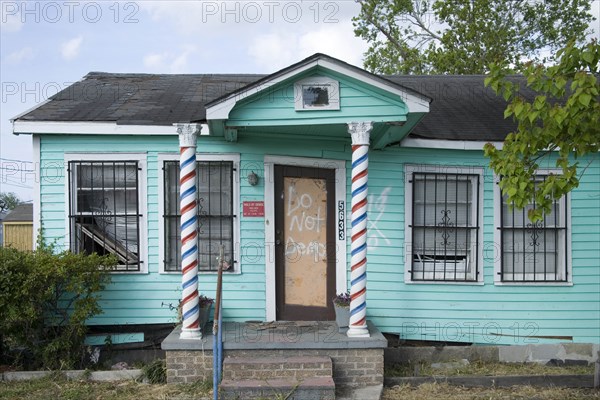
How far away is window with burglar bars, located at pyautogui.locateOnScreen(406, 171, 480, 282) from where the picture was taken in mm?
7973

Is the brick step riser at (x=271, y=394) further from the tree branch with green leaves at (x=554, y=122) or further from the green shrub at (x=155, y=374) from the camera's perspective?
the tree branch with green leaves at (x=554, y=122)

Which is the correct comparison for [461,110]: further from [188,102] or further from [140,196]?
[140,196]

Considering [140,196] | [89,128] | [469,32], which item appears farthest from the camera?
[469,32]

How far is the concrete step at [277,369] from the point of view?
6.24 metres

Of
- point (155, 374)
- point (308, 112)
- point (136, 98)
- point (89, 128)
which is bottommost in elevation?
point (155, 374)

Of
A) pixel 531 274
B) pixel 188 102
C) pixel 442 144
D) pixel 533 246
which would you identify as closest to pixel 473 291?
pixel 531 274

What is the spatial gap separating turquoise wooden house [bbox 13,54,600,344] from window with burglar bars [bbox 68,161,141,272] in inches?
0.6

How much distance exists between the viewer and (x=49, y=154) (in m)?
7.60

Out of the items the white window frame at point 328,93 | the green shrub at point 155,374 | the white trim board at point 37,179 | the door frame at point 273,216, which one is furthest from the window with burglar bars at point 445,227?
the white trim board at point 37,179

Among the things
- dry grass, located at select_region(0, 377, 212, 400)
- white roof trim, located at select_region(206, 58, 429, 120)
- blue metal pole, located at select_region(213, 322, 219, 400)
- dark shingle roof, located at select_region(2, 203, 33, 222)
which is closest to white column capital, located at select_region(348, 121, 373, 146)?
white roof trim, located at select_region(206, 58, 429, 120)

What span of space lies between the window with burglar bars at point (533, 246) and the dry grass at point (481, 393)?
1716 millimetres

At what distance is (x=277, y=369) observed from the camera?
246 inches

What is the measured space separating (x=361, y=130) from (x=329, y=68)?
79 centimetres

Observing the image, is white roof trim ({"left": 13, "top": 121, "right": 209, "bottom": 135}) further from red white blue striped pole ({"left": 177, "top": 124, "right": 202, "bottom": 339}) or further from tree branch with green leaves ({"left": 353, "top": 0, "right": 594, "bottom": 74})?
tree branch with green leaves ({"left": 353, "top": 0, "right": 594, "bottom": 74})
